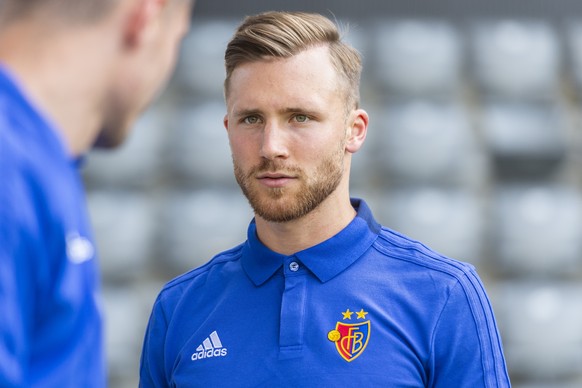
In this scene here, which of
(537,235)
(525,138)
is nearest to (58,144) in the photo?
(537,235)

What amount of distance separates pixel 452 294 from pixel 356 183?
6.39 feet

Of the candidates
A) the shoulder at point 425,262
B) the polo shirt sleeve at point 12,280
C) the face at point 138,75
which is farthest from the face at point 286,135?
the polo shirt sleeve at point 12,280

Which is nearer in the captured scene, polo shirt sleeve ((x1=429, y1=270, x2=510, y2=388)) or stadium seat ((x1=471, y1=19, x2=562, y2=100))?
polo shirt sleeve ((x1=429, y1=270, x2=510, y2=388))

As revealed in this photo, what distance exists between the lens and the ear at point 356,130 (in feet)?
4.08

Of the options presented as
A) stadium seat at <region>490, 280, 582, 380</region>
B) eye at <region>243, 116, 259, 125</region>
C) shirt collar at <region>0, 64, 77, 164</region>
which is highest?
shirt collar at <region>0, 64, 77, 164</region>

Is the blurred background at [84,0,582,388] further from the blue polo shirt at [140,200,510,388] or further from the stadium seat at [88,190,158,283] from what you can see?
the blue polo shirt at [140,200,510,388]

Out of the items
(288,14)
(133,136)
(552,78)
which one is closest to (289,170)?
(288,14)

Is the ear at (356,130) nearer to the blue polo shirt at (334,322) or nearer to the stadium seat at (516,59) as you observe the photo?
the blue polo shirt at (334,322)

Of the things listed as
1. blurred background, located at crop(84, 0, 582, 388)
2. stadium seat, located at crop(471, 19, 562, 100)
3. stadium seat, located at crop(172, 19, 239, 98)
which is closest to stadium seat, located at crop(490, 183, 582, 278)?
blurred background, located at crop(84, 0, 582, 388)

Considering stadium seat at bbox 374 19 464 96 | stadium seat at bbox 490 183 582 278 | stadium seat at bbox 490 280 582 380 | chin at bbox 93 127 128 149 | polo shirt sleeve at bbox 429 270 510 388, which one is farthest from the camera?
stadium seat at bbox 374 19 464 96

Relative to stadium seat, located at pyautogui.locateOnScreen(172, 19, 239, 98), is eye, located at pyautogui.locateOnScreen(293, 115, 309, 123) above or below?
below

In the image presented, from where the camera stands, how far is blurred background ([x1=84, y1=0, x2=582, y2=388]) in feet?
9.77

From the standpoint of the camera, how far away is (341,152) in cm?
121

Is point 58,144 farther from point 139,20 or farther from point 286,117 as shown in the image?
point 286,117
